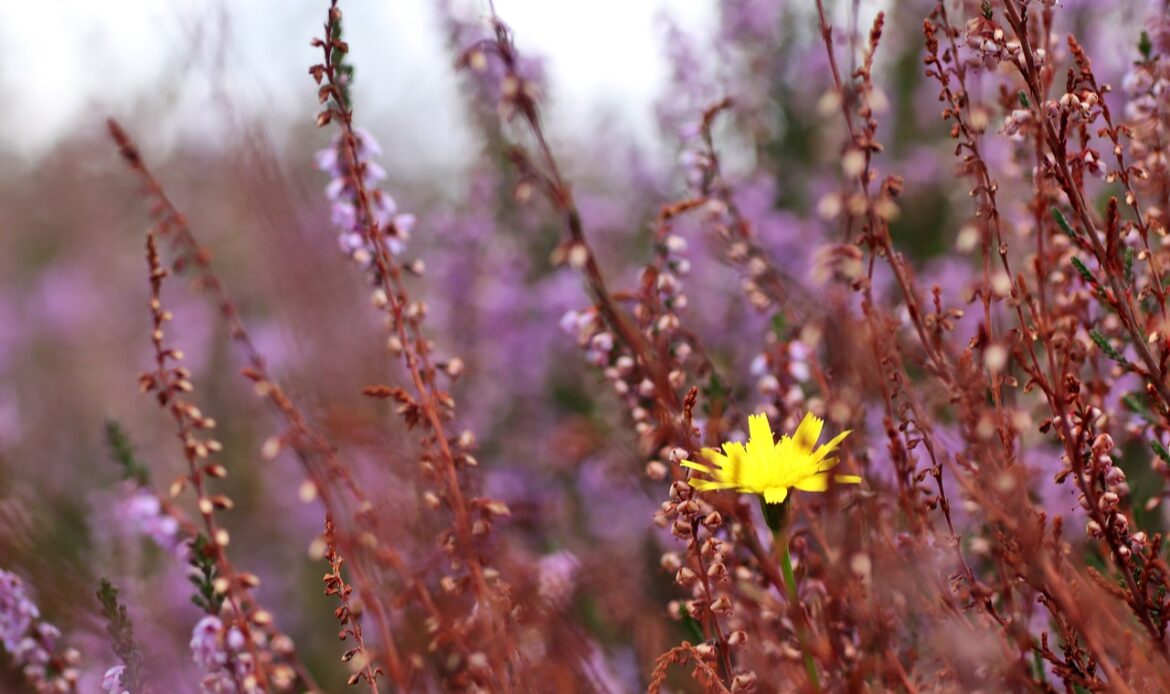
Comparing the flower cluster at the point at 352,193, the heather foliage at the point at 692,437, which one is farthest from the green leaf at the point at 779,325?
the flower cluster at the point at 352,193

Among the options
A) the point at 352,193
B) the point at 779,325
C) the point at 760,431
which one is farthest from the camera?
the point at 779,325

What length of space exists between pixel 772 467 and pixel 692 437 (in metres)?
0.07

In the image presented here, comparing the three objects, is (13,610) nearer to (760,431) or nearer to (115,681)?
(115,681)

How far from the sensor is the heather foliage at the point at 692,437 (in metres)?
0.80

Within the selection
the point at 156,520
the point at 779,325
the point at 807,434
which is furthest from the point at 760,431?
the point at 156,520

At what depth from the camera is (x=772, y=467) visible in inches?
30.8

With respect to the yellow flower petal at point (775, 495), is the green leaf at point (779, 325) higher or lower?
higher

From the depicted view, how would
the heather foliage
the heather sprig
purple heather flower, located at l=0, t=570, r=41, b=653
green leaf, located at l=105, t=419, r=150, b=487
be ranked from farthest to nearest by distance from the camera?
green leaf, located at l=105, t=419, r=150, b=487 < purple heather flower, located at l=0, t=570, r=41, b=653 < the heather sprig < the heather foliage

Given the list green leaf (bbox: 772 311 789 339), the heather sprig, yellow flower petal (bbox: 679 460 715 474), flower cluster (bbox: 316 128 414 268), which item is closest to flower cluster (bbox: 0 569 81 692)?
the heather sprig

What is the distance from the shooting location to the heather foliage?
0.80 metres

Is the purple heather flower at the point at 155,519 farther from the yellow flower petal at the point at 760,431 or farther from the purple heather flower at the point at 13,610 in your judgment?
the yellow flower petal at the point at 760,431

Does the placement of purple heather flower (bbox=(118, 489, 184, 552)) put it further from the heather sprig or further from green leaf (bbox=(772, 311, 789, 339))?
green leaf (bbox=(772, 311, 789, 339))

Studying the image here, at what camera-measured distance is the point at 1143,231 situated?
880 mm

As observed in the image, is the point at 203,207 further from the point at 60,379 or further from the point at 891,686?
the point at 891,686
